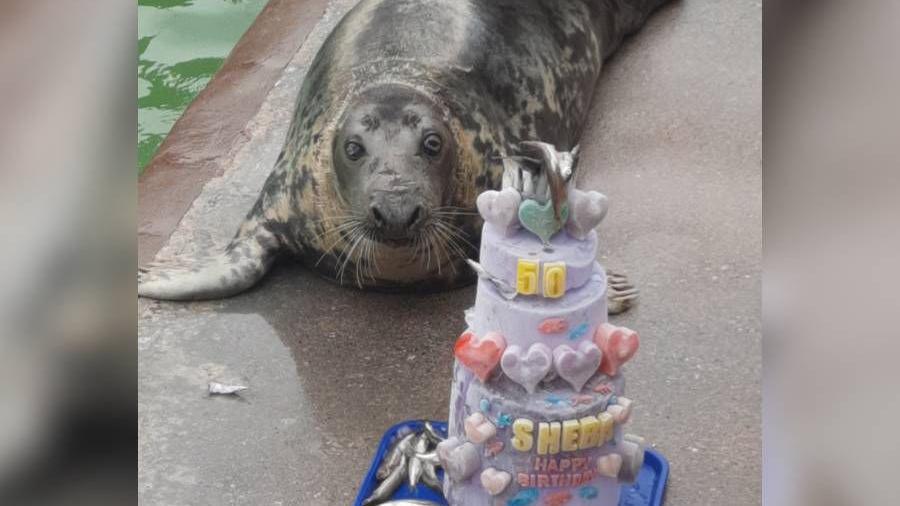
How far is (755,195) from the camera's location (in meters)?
4.49

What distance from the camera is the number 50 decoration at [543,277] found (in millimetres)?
2537

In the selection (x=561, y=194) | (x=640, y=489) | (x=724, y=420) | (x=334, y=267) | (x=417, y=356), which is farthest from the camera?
(x=334, y=267)

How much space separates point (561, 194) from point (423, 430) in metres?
1.02

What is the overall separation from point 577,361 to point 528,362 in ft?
0.37

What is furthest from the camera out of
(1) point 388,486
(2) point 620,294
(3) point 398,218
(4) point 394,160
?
(2) point 620,294

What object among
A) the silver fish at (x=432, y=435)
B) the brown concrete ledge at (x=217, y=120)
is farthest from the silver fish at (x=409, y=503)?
the brown concrete ledge at (x=217, y=120)

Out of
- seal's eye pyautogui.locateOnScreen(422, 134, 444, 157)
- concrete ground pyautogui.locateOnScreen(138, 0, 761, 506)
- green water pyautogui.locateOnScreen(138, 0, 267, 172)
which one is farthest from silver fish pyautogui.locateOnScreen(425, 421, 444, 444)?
green water pyautogui.locateOnScreen(138, 0, 267, 172)

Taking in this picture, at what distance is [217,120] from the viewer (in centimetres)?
545

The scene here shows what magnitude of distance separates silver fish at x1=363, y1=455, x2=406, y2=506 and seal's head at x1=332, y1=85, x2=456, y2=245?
83 centimetres

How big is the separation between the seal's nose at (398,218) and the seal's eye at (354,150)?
10.1 inches

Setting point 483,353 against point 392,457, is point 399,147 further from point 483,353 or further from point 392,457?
point 483,353

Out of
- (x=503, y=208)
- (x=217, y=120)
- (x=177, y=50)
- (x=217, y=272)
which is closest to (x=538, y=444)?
(x=503, y=208)
